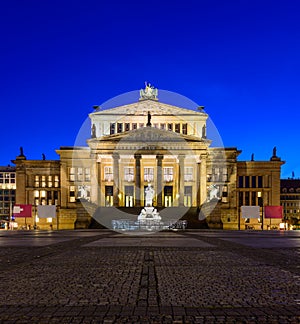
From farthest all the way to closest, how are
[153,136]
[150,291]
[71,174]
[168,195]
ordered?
[71,174] < [168,195] < [153,136] < [150,291]

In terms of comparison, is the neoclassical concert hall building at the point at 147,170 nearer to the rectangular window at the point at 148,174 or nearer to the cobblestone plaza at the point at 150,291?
the rectangular window at the point at 148,174

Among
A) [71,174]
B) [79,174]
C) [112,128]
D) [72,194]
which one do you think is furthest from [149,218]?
[112,128]

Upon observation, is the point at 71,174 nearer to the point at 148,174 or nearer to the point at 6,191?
the point at 148,174

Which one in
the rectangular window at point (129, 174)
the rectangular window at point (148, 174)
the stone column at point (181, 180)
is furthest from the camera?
the rectangular window at point (129, 174)

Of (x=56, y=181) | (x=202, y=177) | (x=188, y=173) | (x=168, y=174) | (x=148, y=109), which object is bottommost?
(x=56, y=181)

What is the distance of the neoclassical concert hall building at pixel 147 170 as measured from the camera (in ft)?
271

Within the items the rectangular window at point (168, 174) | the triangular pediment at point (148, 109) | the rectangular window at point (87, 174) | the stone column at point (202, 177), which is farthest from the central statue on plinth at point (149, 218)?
the triangular pediment at point (148, 109)

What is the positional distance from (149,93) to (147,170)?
62.9 ft

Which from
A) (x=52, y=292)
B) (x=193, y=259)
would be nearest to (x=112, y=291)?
(x=52, y=292)

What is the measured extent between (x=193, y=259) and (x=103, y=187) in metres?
75.0

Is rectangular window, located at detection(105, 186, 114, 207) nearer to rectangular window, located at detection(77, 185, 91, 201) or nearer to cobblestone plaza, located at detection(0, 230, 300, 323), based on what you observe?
rectangular window, located at detection(77, 185, 91, 201)

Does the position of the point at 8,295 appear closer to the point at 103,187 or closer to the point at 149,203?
the point at 149,203

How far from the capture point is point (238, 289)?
35.2 ft

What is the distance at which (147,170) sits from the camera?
9381 centimetres
